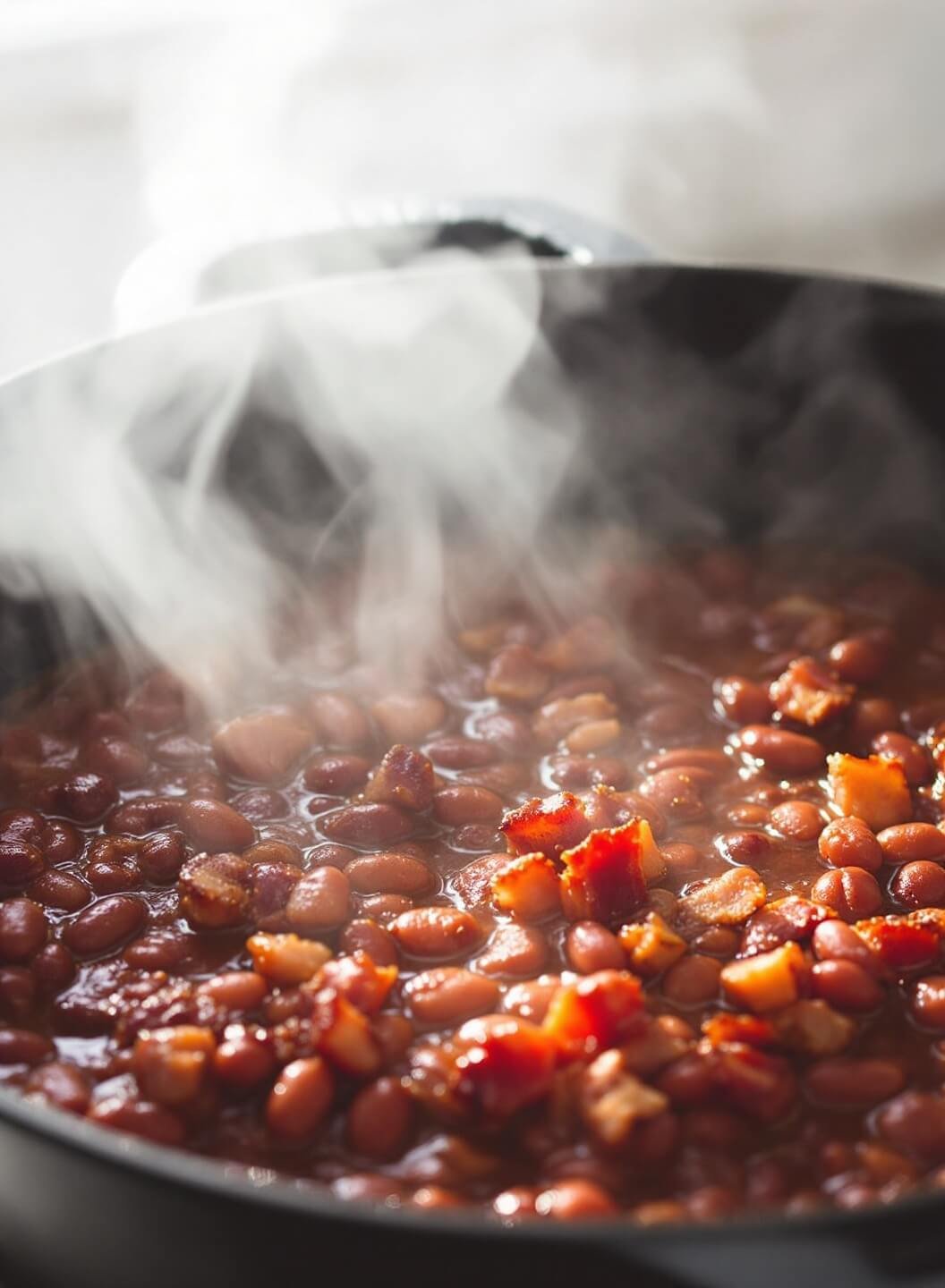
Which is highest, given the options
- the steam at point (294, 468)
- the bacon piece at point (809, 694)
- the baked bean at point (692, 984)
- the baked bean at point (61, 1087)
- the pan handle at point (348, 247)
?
the pan handle at point (348, 247)

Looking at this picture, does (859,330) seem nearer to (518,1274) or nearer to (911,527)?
(911,527)

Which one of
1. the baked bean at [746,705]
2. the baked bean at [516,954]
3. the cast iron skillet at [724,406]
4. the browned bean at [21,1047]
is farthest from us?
the cast iron skillet at [724,406]

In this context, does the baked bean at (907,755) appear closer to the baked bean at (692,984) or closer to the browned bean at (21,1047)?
the baked bean at (692,984)

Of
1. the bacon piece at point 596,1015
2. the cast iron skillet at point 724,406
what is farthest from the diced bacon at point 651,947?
the cast iron skillet at point 724,406

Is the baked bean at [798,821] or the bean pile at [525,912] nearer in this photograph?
the bean pile at [525,912]

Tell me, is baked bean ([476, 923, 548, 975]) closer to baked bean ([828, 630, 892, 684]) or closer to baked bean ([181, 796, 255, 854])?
baked bean ([181, 796, 255, 854])

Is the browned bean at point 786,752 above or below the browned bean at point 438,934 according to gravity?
above

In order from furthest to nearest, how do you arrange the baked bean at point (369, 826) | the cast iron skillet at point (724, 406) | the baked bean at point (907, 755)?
the cast iron skillet at point (724, 406) → the baked bean at point (907, 755) → the baked bean at point (369, 826)
